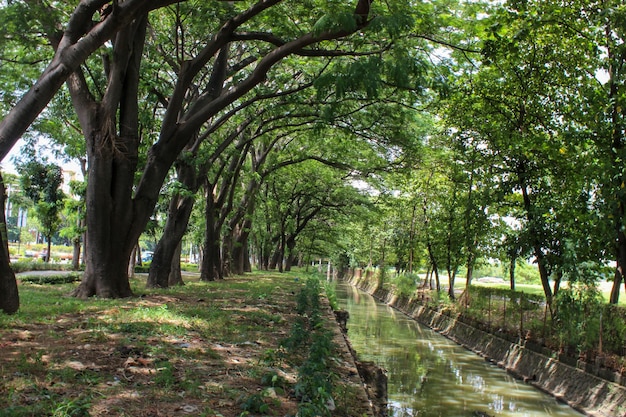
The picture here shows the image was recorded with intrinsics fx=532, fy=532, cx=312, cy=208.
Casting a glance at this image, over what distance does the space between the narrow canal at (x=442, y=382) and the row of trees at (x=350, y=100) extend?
2.83 meters

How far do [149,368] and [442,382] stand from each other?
816 cm

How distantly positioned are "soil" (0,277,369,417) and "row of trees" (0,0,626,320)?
1.79 meters

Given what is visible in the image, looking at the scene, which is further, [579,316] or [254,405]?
[579,316]

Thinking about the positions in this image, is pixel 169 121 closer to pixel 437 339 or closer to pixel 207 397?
pixel 207 397

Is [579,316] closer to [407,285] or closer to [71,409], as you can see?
[71,409]

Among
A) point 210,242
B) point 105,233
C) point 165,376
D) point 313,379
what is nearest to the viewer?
point 313,379

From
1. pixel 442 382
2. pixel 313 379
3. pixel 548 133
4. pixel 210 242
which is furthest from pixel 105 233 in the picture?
pixel 548 133

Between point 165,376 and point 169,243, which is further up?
point 169,243

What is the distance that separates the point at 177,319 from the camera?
27.5ft

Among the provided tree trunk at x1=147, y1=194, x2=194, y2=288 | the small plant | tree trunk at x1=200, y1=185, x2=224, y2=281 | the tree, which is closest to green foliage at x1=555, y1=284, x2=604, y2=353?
the small plant

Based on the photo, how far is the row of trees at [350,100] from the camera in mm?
8203

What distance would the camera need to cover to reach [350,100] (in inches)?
558

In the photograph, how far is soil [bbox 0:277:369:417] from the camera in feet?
13.4

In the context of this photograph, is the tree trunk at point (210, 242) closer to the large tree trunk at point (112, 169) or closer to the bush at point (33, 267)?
the large tree trunk at point (112, 169)
